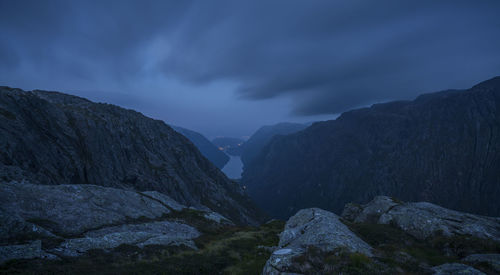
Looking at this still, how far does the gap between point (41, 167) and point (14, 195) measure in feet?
133

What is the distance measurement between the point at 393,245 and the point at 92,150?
99.1 m

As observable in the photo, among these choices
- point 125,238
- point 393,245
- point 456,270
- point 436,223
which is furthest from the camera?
point 436,223

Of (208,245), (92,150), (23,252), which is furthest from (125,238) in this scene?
(92,150)

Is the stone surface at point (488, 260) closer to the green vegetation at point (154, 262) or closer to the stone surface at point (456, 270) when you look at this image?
the stone surface at point (456, 270)

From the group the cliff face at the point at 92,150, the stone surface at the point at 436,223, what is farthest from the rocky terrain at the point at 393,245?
the cliff face at the point at 92,150

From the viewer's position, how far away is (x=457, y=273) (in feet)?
33.6

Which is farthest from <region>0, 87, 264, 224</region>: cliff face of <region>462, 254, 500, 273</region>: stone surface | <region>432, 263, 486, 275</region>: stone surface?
<region>462, 254, 500, 273</region>: stone surface

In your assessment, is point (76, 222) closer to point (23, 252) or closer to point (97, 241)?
point (97, 241)

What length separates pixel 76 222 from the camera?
23.9 m

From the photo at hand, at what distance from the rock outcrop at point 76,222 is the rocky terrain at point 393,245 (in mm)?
14927

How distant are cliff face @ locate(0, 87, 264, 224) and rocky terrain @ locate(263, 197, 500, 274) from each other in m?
42.5

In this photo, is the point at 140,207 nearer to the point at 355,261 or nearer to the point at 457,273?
the point at 355,261

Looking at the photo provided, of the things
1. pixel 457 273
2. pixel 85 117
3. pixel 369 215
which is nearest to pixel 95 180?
pixel 85 117

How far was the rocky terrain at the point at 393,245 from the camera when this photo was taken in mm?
11148
